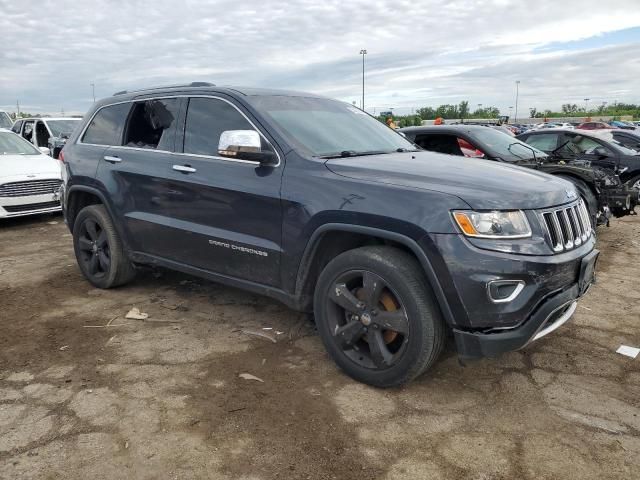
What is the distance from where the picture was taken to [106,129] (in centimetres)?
505

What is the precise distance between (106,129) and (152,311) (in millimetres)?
1748

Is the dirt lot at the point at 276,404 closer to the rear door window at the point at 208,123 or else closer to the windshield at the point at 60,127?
the rear door window at the point at 208,123

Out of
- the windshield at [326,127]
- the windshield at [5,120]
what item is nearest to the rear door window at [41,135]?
the windshield at [5,120]

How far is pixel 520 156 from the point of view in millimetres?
7801

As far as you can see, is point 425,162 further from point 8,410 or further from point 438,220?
point 8,410

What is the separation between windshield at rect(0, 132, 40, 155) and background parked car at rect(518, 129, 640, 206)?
349 inches

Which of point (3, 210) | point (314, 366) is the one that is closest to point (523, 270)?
point (314, 366)

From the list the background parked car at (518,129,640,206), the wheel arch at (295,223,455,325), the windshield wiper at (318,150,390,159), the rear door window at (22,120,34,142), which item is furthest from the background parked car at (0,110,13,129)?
the wheel arch at (295,223,455,325)

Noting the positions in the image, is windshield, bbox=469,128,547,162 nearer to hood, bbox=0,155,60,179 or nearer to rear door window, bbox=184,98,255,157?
rear door window, bbox=184,98,255,157

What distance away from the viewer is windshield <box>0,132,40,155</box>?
9609 mm

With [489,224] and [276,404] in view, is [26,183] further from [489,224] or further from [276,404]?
[489,224]

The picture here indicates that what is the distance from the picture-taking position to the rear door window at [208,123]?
398 centimetres

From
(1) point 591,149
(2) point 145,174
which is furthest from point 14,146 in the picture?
(1) point 591,149

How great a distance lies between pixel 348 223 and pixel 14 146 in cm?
882
